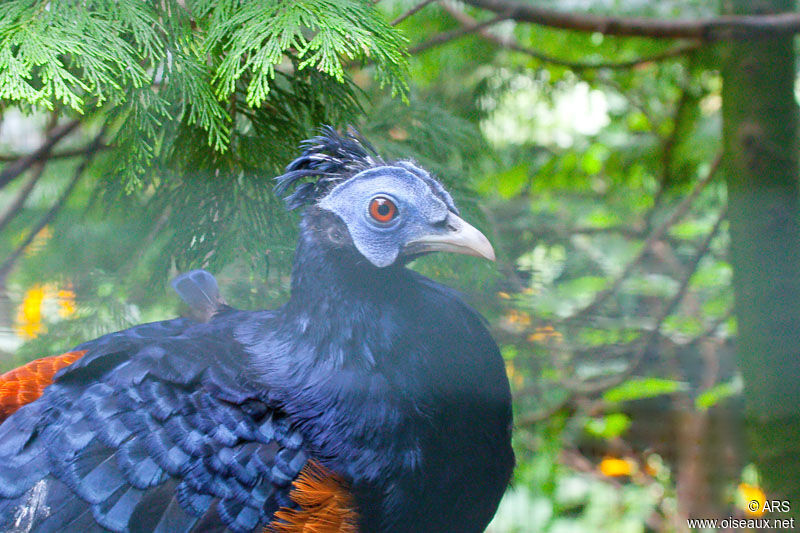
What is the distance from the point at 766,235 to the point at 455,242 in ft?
2.24

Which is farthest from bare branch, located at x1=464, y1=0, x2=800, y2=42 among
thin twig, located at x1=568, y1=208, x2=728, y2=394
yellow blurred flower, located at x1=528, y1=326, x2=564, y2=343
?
yellow blurred flower, located at x1=528, y1=326, x2=564, y2=343

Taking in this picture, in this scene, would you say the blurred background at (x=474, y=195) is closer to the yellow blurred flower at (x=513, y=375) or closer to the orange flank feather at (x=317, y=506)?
the yellow blurred flower at (x=513, y=375)

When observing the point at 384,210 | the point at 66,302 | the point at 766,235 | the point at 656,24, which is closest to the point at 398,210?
the point at 384,210

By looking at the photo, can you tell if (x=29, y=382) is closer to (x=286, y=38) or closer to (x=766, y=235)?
(x=286, y=38)

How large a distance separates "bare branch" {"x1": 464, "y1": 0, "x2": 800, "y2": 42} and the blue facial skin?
1.96ft

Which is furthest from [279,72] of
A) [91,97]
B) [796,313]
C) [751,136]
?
[751,136]

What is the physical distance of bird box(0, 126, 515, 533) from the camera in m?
0.75

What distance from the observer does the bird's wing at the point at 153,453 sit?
2.45ft

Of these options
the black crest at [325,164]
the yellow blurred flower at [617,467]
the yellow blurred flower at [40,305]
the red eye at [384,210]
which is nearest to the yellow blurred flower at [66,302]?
the yellow blurred flower at [40,305]

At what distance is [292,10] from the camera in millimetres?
762

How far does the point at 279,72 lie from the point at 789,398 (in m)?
0.96

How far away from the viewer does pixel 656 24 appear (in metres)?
1.44

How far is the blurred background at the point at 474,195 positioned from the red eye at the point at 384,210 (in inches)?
5.2

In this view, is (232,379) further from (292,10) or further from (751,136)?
(751,136)
